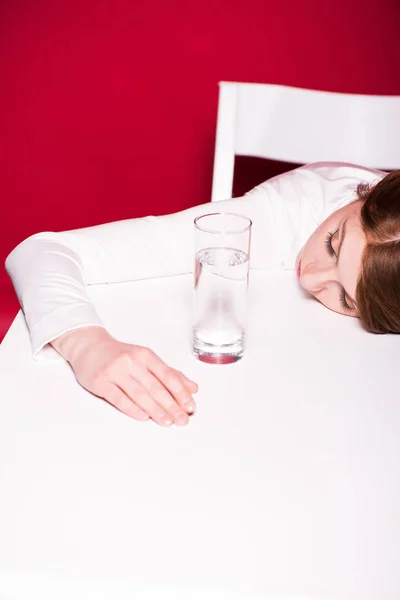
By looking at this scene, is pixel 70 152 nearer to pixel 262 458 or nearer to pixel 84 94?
pixel 84 94

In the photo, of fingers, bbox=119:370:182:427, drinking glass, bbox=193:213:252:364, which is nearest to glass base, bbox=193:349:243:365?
drinking glass, bbox=193:213:252:364

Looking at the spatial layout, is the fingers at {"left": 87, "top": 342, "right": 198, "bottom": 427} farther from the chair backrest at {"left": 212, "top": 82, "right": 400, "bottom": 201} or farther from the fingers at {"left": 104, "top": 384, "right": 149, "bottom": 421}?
the chair backrest at {"left": 212, "top": 82, "right": 400, "bottom": 201}

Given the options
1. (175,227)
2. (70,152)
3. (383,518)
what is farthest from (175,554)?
(70,152)

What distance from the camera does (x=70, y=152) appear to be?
1958 millimetres

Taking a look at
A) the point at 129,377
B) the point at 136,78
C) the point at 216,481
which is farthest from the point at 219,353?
the point at 136,78

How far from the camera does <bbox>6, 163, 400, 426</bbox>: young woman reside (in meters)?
0.85

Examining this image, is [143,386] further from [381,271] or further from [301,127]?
[301,127]

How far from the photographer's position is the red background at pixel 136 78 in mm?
1880

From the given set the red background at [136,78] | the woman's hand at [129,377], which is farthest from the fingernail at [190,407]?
the red background at [136,78]

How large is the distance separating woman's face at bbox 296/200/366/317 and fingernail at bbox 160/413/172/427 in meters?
0.36

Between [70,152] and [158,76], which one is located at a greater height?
[158,76]

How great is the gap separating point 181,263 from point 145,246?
0.06 meters

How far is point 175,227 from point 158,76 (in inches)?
34.3

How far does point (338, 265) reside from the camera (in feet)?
3.50
